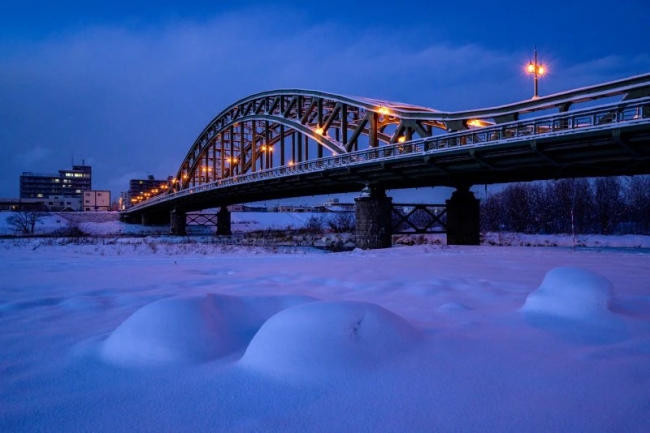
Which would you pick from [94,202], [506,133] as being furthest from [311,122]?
[94,202]

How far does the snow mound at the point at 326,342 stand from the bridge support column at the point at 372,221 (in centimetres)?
2154

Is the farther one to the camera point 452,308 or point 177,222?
point 177,222

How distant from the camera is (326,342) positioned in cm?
295

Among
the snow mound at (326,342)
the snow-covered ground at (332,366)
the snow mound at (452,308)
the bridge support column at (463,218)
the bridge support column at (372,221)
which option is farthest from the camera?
the bridge support column at (463,218)

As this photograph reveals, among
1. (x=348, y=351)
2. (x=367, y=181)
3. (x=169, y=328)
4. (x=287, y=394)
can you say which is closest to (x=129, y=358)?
(x=169, y=328)

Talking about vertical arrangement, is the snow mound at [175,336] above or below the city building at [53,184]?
below

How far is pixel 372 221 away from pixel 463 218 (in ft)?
20.9

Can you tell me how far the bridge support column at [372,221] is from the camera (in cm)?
2495

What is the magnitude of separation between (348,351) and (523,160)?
751 inches

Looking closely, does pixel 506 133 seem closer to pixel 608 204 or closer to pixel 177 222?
pixel 608 204

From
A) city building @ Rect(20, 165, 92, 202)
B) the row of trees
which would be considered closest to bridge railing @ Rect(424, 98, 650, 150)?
the row of trees

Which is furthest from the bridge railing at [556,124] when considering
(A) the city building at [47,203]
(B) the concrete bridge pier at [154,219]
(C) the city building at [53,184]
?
(C) the city building at [53,184]

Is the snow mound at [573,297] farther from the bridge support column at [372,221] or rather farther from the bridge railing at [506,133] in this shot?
the bridge support column at [372,221]

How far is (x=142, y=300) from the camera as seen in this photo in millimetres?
5895
